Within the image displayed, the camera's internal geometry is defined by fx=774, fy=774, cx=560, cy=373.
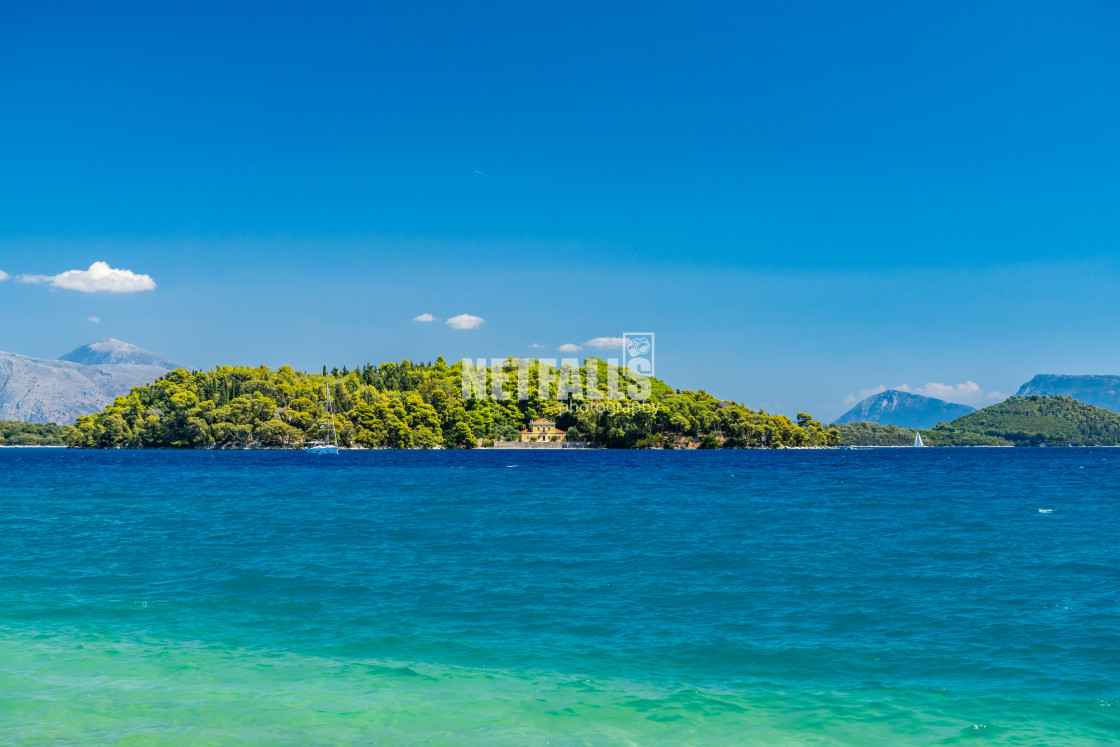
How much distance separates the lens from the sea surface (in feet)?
34.4

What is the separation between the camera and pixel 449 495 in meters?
50.3

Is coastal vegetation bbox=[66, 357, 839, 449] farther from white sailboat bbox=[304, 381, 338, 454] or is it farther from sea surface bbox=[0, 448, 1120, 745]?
sea surface bbox=[0, 448, 1120, 745]

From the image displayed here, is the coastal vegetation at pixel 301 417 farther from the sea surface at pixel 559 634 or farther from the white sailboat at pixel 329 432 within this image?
the sea surface at pixel 559 634

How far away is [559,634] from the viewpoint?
1506 cm

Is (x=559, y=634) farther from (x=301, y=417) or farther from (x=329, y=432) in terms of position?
(x=301, y=417)

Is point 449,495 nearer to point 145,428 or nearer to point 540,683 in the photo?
point 540,683

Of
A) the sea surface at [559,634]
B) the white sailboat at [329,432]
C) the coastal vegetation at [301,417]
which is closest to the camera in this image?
the sea surface at [559,634]

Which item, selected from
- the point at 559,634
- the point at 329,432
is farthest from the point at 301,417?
the point at 559,634

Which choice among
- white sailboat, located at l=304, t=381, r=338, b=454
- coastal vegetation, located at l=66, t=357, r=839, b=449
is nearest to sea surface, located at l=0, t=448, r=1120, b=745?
white sailboat, located at l=304, t=381, r=338, b=454

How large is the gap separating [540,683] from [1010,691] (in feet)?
23.7

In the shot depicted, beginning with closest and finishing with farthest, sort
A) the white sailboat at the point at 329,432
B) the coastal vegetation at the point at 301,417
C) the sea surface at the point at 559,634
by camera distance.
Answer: the sea surface at the point at 559,634 < the white sailboat at the point at 329,432 < the coastal vegetation at the point at 301,417

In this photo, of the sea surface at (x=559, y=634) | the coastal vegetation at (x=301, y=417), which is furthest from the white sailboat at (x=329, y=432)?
the sea surface at (x=559, y=634)

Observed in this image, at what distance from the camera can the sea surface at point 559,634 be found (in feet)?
34.4

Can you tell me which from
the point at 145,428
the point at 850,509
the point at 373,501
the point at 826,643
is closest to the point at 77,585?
the point at 826,643
